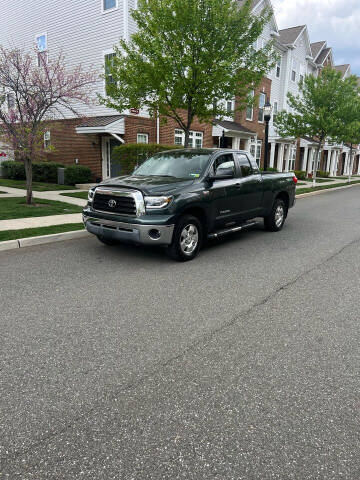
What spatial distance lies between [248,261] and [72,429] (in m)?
4.76

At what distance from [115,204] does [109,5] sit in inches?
668

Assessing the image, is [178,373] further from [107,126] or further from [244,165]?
[107,126]

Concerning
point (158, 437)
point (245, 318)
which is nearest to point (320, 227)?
point (245, 318)

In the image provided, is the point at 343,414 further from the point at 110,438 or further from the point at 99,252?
the point at 99,252

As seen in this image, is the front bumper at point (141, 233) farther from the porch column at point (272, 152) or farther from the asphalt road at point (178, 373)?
the porch column at point (272, 152)

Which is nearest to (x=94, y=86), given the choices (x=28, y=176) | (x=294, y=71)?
(x=28, y=176)

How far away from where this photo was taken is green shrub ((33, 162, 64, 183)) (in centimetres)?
1959

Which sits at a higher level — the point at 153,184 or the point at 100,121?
the point at 100,121

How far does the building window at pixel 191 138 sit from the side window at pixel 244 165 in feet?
47.4

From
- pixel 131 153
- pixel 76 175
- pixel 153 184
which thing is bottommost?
pixel 76 175

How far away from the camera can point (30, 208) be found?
10969 mm

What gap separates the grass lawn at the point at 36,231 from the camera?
7589 millimetres

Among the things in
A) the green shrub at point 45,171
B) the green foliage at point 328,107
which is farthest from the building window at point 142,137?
the green foliage at point 328,107

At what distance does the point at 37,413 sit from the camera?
2.61 metres
